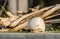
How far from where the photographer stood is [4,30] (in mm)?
5793

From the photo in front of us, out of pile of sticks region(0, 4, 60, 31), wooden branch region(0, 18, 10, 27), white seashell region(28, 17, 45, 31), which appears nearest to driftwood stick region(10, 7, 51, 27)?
pile of sticks region(0, 4, 60, 31)

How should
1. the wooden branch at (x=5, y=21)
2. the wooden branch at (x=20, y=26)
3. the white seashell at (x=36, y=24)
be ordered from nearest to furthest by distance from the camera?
1. the white seashell at (x=36, y=24)
2. the wooden branch at (x=20, y=26)
3. the wooden branch at (x=5, y=21)

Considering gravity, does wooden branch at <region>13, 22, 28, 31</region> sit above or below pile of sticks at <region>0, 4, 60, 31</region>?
below

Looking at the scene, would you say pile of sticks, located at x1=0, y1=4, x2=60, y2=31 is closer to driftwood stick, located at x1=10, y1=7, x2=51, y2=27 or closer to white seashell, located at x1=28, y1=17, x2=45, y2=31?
driftwood stick, located at x1=10, y1=7, x2=51, y2=27

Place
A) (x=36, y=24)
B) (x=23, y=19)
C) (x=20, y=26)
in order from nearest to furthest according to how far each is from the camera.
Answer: (x=36, y=24), (x=20, y=26), (x=23, y=19)

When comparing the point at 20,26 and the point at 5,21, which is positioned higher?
the point at 5,21

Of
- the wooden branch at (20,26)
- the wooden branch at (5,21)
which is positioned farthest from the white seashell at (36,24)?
the wooden branch at (5,21)

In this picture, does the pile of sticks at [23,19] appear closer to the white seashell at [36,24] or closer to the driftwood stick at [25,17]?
the driftwood stick at [25,17]

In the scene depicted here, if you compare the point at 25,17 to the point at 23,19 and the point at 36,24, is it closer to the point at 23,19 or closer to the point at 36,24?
the point at 23,19

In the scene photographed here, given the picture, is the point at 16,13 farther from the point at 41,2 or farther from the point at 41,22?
the point at 41,22

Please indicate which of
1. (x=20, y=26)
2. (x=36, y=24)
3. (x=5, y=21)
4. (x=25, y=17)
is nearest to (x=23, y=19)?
(x=25, y=17)

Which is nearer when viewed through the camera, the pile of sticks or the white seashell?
the white seashell

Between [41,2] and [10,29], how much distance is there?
4.69 ft

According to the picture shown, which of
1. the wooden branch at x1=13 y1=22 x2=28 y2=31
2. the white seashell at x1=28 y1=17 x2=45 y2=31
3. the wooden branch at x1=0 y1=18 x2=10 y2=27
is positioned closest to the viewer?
the white seashell at x1=28 y1=17 x2=45 y2=31
